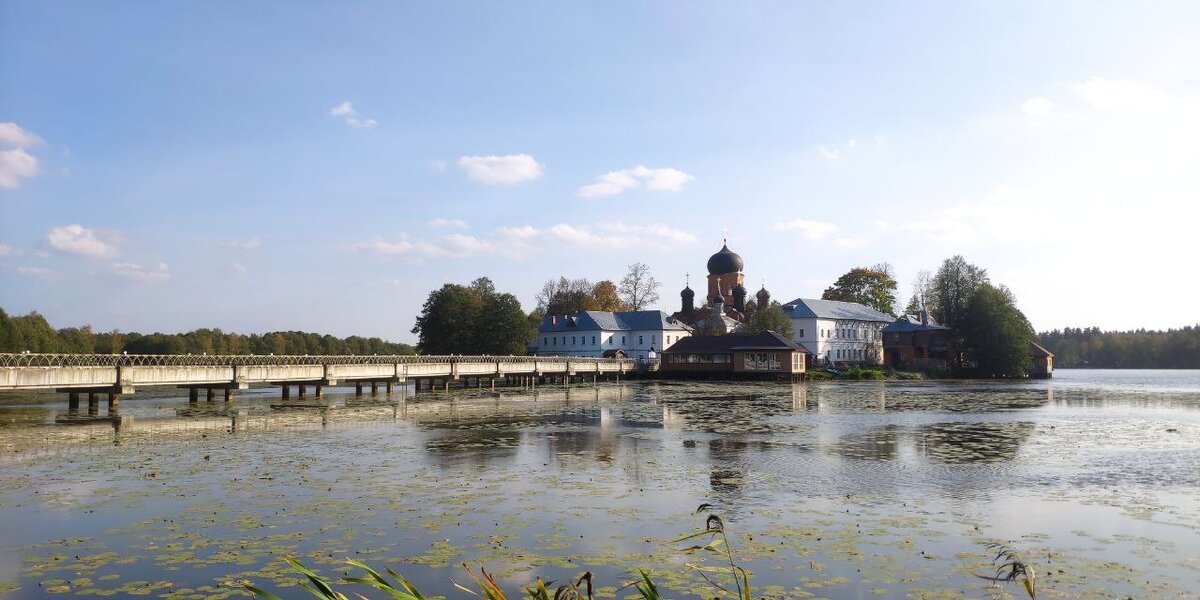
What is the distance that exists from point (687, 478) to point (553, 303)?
114624 millimetres

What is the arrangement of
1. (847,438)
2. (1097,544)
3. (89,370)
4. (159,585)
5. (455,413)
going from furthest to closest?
(455,413)
(89,370)
(847,438)
(1097,544)
(159,585)

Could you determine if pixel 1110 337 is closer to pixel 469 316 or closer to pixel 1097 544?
pixel 469 316

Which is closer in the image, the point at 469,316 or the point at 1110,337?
the point at 469,316

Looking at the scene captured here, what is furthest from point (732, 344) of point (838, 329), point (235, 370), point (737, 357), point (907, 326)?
point (235, 370)

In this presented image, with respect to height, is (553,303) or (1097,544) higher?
(553,303)

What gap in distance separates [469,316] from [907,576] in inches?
3051

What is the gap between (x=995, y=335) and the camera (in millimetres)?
91375

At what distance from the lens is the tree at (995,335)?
3605 inches

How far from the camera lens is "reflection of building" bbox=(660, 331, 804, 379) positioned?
84438 millimetres

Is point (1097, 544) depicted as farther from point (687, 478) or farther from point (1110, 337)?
point (1110, 337)

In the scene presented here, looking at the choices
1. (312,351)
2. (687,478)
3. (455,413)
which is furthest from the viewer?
(312,351)

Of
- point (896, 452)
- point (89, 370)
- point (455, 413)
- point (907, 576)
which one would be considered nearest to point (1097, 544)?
point (907, 576)

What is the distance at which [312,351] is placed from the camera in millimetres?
129125

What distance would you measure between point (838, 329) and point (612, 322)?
30794mm
